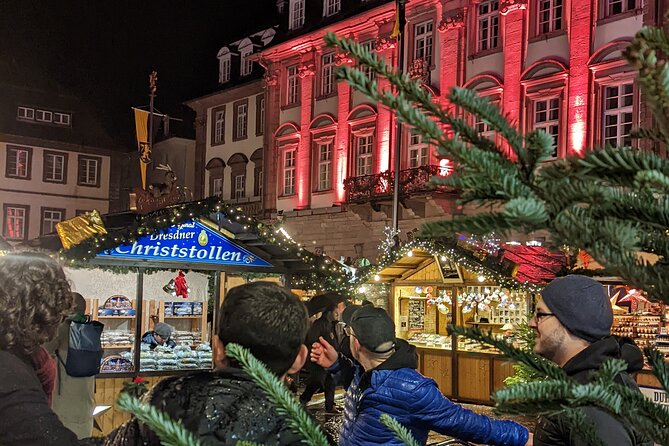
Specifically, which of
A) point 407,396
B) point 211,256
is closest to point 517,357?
point 407,396

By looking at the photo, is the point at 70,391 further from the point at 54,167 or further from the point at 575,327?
the point at 54,167

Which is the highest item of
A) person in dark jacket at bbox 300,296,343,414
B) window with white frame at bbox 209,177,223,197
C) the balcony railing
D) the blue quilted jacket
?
window with white frame at bbox 209,177,223,197

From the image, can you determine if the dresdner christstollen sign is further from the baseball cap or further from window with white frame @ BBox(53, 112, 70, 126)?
window with white frame @ BBox(53, 112, 70, 126)

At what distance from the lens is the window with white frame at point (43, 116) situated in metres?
45.6

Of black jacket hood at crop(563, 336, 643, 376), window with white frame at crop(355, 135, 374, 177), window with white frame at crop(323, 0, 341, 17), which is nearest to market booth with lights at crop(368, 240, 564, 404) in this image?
black jacket hood at crop(563, 336, 643, 376)

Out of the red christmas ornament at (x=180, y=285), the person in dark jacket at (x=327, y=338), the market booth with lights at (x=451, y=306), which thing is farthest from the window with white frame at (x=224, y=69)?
the person in dark jacket at (x=327, y=338)

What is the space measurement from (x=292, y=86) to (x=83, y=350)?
27.7m

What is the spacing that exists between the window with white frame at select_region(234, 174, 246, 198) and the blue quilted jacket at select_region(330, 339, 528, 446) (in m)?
32.1

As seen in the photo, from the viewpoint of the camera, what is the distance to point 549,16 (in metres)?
22.7

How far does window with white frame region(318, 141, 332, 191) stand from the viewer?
30375mm

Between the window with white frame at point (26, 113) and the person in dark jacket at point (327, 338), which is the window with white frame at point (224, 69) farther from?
the person in dark jacket at point (327, 338)

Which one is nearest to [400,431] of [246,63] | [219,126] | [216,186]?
A: [216,186]

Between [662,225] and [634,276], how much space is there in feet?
0.34

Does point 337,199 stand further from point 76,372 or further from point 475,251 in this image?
point 76,372
